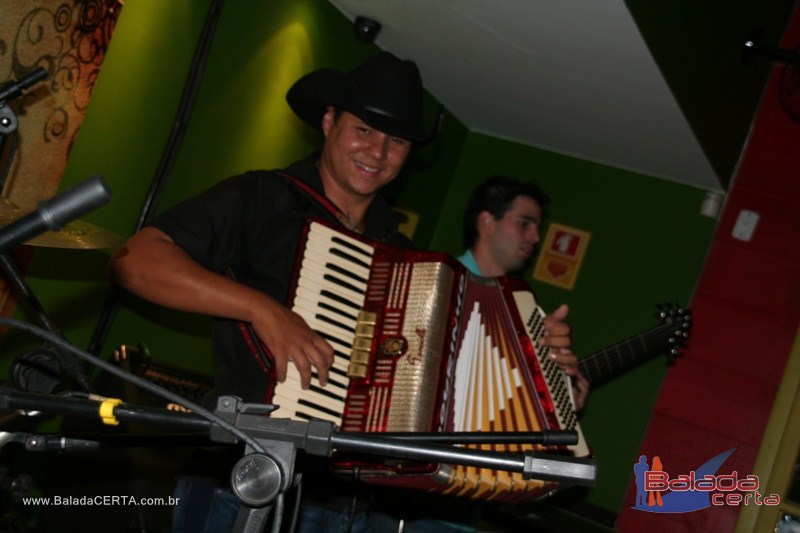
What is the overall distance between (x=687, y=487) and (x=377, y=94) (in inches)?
130

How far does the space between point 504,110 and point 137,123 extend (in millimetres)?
2197

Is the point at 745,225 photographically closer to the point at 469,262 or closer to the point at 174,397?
the point at 469,262

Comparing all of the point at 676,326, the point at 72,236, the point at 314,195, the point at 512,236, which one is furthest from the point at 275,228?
the point at 676,326

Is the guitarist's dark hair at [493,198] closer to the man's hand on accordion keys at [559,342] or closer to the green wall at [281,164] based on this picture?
the green wall at [281,164]

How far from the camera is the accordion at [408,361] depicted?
1795 mm

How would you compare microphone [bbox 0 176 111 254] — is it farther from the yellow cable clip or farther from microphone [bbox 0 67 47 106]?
microphone [bbox 0 67 47 106]

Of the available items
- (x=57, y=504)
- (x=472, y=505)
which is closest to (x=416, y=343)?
(x=472, y=505)

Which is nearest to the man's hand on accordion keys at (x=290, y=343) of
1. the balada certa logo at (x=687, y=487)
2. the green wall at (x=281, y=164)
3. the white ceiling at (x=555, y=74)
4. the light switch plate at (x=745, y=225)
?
the green wall at (x=281, y=164)

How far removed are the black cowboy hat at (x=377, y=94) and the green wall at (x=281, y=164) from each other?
75cm

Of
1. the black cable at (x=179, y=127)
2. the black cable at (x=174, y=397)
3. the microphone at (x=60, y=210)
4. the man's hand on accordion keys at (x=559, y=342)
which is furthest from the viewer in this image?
the black cable at (x=179, y=127)

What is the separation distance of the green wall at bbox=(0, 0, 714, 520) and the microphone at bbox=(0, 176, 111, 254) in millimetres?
1872

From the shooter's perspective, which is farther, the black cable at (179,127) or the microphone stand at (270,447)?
the black cable at (179,127)

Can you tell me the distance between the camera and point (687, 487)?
4645mm

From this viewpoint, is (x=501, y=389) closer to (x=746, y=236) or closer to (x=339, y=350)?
(x=339, y=350)
